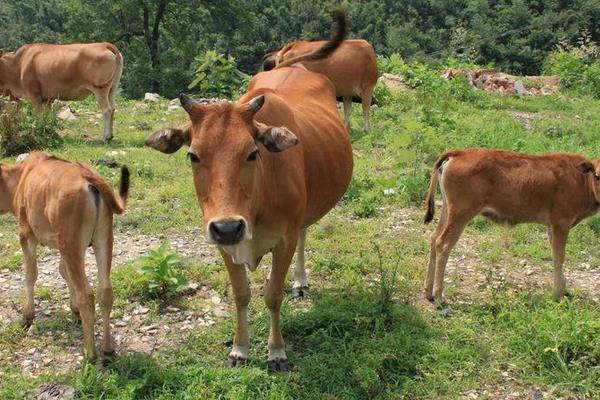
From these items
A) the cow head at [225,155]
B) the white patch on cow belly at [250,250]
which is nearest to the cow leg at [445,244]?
the white patch on cow belly at [250,250]

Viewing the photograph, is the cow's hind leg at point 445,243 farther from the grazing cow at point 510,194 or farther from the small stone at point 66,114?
the small stone at point 66,114

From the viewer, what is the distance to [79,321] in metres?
5.72

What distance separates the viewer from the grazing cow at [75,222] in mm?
4859

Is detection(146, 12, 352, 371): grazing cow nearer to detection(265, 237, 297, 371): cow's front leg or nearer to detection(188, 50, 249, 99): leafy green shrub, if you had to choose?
detection(265, 237, 297, 371): cow's front leg

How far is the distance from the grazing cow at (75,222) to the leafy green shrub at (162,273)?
0.98 m

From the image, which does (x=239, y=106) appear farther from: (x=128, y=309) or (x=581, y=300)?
(x=581, y=300)

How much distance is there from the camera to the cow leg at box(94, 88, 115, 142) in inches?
493

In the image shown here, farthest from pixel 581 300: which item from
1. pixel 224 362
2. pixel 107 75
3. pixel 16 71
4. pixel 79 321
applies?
pixel 16 71

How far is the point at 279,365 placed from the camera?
5.09 metres

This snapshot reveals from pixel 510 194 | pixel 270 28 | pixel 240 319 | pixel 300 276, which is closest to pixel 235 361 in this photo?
pixel 240 319

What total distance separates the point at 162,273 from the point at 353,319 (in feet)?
6.06

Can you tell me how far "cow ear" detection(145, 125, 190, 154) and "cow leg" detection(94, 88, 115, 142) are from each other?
8461 millimetres

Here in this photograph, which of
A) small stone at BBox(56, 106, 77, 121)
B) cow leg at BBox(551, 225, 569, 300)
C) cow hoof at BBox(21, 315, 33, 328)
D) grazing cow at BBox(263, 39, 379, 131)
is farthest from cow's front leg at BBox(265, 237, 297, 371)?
small stone at BBox(56, 106, 77, 121)

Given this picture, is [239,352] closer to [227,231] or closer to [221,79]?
[227,231]
